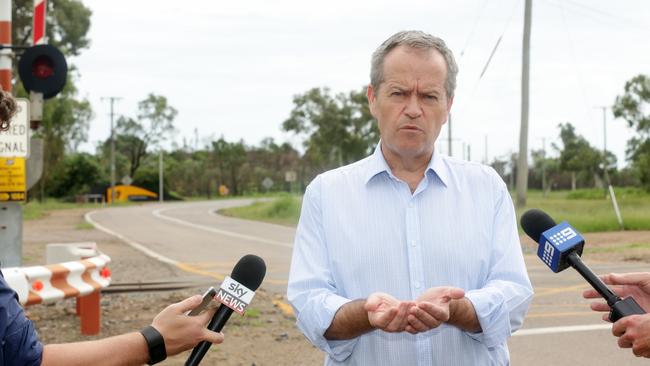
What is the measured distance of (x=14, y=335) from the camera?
7.58ft

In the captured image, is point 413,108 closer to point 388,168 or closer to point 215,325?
point 388,168

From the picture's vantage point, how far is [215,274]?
14805mm

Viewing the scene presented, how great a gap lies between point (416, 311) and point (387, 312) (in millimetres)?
85

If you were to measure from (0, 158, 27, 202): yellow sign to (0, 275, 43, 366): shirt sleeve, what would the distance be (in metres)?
5.92

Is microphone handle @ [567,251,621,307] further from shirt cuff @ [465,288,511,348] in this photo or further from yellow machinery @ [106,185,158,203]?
yellow machinery @ [106,185,158,203]

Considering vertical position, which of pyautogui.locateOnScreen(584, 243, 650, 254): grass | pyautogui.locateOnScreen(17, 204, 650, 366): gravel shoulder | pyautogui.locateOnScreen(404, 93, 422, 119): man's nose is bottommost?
pyautogui.locateOnScreen(584, 243, 650, 254): grass

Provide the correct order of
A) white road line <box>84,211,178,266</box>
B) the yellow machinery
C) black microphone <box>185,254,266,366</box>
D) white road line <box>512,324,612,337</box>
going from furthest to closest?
the yellow machinery, white road line <box>84,211,178,266</box>, white road line <box>512,324,612,337</box>, black microphone <box>185,254,266,366</box>

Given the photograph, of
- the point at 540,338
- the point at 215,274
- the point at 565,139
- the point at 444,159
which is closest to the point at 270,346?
the point at 540,338

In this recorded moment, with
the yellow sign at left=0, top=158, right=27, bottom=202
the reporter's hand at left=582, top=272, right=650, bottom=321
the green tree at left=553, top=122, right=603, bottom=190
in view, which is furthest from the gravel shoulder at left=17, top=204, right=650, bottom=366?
the green tree at left=553, top=122, right=603, bottom=190

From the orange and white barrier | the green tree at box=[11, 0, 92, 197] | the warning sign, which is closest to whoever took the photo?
the orange and white barrier

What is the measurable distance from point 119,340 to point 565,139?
99.5m

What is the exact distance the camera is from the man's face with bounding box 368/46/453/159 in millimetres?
2957

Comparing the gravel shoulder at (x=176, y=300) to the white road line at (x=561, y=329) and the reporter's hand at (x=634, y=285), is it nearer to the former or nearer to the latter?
the white road line at (x=561, y=329)

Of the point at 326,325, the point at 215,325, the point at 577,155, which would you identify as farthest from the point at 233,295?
the point at 577,155
